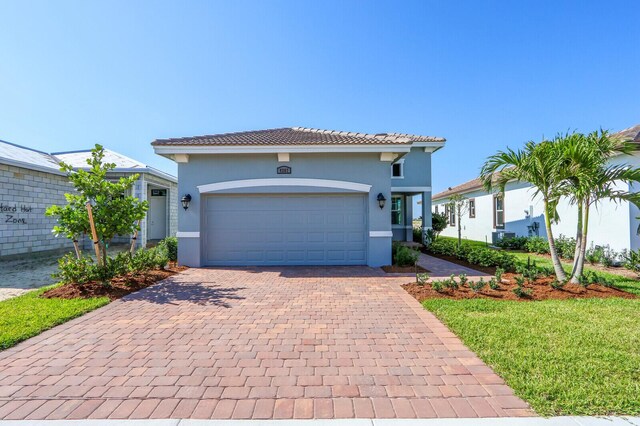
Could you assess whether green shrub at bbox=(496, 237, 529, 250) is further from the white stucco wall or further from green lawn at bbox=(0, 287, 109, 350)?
green lawn at bbox=(0, 287, 109, 350)

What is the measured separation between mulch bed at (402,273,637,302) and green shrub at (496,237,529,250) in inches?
330

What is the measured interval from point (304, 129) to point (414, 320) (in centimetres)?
985

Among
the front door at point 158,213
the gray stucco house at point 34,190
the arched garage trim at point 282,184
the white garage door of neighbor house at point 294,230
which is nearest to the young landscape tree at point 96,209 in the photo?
the arched garage trim at point 282,184

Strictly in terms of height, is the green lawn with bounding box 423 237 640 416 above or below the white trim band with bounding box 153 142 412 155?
below

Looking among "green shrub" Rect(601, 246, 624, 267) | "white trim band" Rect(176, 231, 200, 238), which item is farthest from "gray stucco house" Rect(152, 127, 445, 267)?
"green shrub" Rect(601, 246, 624, 267)

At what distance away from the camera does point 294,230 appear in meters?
9.64

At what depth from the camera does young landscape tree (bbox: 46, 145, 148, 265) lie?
6699 mm

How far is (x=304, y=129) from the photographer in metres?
12.8

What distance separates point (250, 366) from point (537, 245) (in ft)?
46.0

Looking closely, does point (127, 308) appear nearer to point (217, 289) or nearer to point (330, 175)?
point (217, 289)

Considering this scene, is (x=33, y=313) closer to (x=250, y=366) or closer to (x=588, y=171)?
(x=250, y=366)

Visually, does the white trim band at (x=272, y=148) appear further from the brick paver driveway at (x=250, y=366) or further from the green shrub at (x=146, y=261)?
the brick paver driveway at (x=250, y=366)

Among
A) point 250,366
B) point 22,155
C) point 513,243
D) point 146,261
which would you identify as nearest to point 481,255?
point 513,243

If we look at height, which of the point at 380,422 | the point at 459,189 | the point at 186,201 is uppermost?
the point at 459,189
